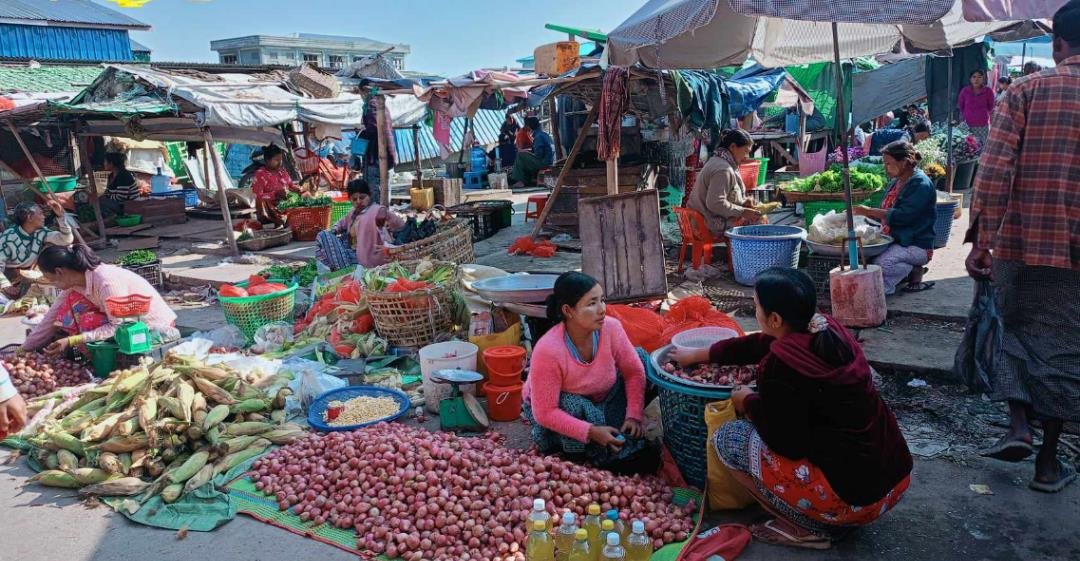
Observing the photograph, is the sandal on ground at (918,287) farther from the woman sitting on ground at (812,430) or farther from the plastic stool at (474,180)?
the plastic stool at (474,180)

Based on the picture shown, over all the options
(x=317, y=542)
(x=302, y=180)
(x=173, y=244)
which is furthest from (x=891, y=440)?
(x=302, y=180)

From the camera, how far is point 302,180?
13.6 m

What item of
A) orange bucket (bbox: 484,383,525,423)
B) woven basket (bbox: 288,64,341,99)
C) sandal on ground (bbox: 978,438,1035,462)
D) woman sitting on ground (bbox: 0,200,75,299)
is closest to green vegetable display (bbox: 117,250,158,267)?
woman sitting on ground (bbox: 0,200,75,299)

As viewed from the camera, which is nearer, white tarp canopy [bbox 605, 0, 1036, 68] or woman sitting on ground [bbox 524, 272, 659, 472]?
woman sitting on ground [bbox 524, 272, 659, 472]

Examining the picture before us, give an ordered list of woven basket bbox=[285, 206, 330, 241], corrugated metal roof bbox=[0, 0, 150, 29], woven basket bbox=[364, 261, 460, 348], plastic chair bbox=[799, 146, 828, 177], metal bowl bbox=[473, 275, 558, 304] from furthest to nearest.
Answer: corrugated metal roof bbox=[0, 0, 150, 29], plastic chair bbox=[799, 146, 828, 177], woven basket bbox=[285, 206, 330, 241], woven basket bbox=[364, 261, 460, 348], metal bowl bbox=[473, 275, 558, 304]

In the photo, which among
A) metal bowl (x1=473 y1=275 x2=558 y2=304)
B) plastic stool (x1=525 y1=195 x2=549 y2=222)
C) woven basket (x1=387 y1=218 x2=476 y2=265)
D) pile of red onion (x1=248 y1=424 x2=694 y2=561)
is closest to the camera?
pile of red onion (x1=248 y1=424 x2=694 y2=561)

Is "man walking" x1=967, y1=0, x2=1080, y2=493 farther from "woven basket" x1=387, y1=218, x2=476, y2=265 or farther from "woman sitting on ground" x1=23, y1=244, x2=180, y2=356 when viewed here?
"woman sitting on ground" x1=23, y1=244, x2=180, y2=356

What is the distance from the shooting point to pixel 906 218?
586cm

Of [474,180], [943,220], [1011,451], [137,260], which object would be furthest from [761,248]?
[474,180]

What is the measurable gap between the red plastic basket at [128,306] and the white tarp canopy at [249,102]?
17.5 ft

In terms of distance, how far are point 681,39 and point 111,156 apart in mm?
11948

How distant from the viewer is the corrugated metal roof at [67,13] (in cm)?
2180

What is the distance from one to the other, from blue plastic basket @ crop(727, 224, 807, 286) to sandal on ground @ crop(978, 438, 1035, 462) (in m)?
2.99

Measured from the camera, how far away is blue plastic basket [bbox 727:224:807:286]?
20.6 ft
